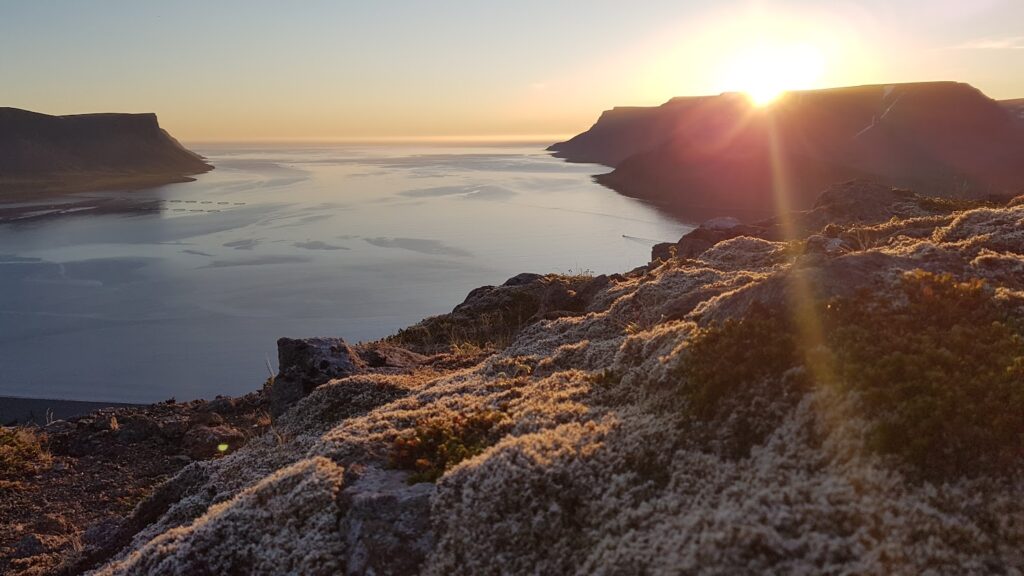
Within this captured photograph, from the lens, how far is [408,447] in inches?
295

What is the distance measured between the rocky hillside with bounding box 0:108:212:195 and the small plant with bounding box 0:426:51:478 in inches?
6268

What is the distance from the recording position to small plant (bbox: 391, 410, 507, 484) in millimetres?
7008

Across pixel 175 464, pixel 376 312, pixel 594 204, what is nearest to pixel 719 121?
pixel 594 204

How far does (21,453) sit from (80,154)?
21216cm

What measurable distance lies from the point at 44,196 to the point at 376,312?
12163 cm

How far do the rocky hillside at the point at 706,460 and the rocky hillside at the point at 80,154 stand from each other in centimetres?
16958

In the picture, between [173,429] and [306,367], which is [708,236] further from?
[173,429]

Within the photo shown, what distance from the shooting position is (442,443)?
744 centimetres

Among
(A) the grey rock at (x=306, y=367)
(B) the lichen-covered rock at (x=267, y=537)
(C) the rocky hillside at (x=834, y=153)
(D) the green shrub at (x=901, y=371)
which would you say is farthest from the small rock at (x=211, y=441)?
(C) the rocky hillside at (x=834, y=153)

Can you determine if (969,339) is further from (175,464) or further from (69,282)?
(69,282)

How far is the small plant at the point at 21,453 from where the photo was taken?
42.5 feet

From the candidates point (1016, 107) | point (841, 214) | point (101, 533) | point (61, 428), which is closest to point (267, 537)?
point (101, 533)

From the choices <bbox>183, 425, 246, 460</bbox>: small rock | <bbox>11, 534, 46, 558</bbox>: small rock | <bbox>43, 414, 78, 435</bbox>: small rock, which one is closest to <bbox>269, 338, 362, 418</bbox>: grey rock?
<bbox>183, 425, 246, 460</bbox>: small rock

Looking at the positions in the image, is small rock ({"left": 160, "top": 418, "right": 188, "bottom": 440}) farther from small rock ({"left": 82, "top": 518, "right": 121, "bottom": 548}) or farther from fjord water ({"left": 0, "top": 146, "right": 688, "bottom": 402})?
fjord water ({"left": 0, "top": 146, "right": 688, "bottom": 402})
